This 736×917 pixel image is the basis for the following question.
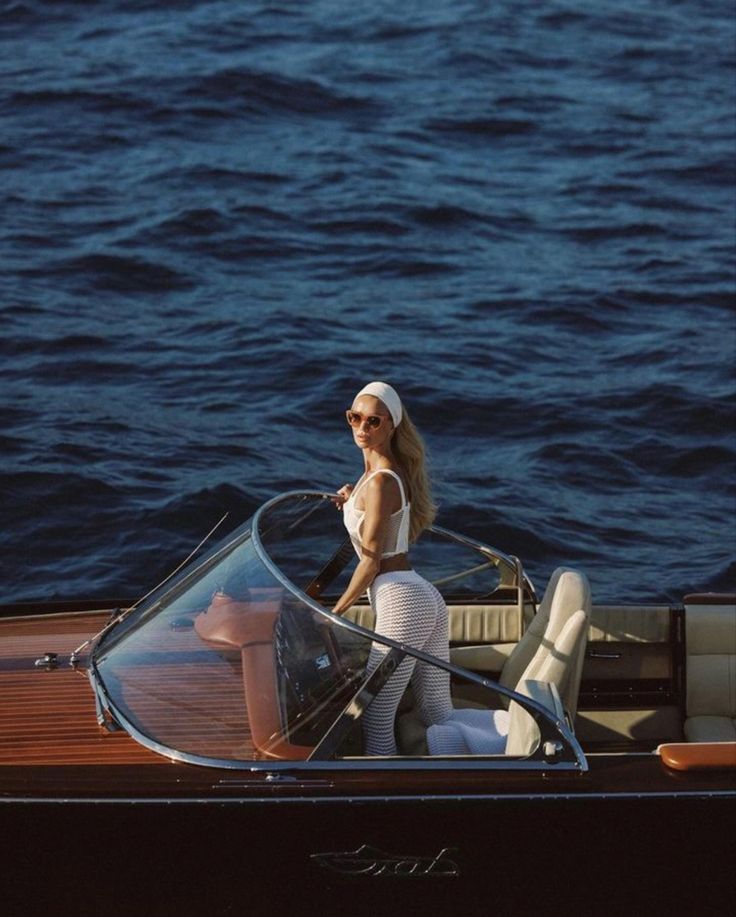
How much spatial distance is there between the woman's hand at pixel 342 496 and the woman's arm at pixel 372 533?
0.31 m

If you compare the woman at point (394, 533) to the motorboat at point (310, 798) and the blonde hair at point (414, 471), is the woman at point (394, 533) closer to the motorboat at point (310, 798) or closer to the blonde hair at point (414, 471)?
the blonde hair at point (414, 471)

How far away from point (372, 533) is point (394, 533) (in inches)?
4.0

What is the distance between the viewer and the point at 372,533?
5301mm

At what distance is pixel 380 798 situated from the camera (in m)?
4.65

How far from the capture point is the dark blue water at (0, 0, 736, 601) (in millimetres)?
10141

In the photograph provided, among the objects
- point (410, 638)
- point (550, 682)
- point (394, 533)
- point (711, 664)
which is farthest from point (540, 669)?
point (711, 664)

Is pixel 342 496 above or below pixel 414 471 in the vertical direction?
below

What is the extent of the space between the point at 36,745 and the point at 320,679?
3.06ft

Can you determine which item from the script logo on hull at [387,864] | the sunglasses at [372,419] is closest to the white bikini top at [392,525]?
the sunglasses at [372,419]

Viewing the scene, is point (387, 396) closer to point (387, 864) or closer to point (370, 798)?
point (370, 798)

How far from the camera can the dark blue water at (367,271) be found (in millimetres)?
10141

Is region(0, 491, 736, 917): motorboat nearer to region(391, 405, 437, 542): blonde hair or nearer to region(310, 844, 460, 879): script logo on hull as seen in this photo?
region(310, 844, 460, 879): script logo on hull

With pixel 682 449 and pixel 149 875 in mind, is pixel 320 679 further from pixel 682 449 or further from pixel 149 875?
pixel 682 449

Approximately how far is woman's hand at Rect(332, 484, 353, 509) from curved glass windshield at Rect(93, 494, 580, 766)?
36 centimetres
